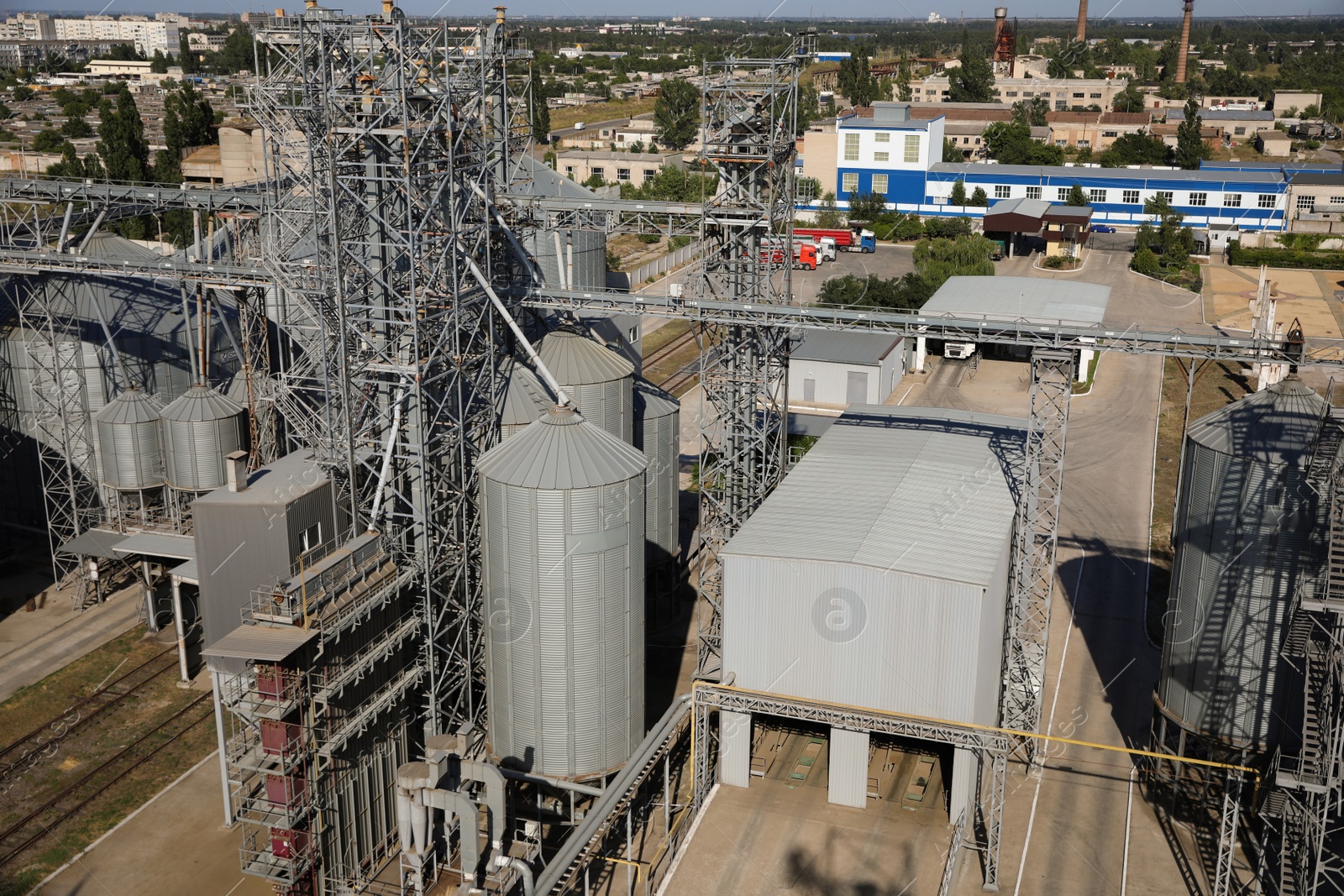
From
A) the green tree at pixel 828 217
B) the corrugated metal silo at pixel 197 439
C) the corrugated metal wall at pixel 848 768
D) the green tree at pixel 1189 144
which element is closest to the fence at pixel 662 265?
the green tree at pixel 828 217

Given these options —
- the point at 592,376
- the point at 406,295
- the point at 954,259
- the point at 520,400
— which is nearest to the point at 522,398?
the point at 520,400

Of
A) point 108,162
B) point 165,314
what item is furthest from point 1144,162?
point 165,314

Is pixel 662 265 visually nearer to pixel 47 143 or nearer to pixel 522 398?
pixel 522 398

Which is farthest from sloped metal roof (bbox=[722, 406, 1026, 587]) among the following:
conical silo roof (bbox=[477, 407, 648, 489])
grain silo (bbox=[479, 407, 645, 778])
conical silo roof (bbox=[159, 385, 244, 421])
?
conical silo roof (bbox=[159, 385, 244, 421])

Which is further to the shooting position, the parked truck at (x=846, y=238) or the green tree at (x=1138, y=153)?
the green tree at (x=1138, y=153)

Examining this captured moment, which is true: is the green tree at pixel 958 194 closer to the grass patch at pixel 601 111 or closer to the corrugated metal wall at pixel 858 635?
the grass patch at pixel 601 111

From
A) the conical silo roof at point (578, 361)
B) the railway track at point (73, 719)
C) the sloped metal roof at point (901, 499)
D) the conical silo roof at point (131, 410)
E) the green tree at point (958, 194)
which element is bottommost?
the railway track at point (73, 719)

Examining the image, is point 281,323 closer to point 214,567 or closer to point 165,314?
point 214,567
